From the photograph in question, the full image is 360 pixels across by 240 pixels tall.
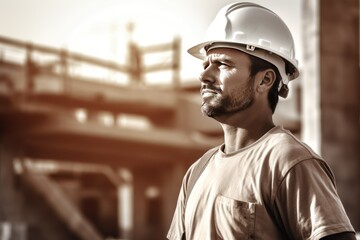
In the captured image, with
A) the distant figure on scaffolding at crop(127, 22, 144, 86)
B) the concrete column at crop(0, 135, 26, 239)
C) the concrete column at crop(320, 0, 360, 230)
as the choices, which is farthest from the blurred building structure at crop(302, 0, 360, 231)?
the distant figure on scaffolding at crop(127, 22, 144, 86)

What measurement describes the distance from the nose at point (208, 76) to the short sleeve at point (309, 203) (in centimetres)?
45

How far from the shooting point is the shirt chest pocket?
2.41 meters

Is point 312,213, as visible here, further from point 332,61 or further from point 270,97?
point 332,61

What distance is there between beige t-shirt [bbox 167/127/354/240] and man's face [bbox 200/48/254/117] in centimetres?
15

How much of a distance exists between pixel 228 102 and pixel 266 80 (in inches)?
6.2

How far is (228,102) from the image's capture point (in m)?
2.60

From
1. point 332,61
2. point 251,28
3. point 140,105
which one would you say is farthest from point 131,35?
point 251,28

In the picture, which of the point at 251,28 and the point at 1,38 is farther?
the point at 1,38

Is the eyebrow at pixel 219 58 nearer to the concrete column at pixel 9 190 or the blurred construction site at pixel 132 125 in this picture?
the blurred construction site at pixel 132 125

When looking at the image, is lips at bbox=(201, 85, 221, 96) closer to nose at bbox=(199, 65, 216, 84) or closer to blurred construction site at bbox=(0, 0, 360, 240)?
nose at bbox=(199, 65, 216, 84)

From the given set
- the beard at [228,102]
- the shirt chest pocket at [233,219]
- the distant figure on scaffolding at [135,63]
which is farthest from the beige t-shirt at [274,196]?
the distant figure on scaffolding at [135,63]

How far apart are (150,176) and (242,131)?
86.9 feet

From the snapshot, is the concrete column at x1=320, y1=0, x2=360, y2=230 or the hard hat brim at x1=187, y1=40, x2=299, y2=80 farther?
the concrete column at x1=320, y1=0, x2=360, y2=230

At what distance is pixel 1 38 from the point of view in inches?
738
